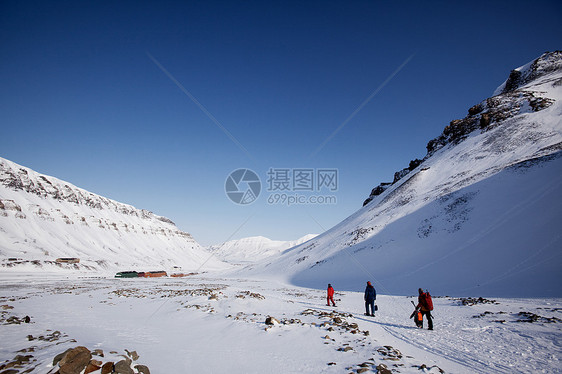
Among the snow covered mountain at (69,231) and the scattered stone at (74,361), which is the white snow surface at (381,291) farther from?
the snow covered mountain at (69,231)

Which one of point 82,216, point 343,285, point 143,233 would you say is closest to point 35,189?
point 82,216

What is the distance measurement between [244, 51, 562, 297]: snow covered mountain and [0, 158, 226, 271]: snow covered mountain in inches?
2498

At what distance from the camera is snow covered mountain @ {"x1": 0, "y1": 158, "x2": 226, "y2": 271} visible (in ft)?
226

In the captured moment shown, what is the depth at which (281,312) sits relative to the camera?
1388 centimetres

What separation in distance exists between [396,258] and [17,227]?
336 feet

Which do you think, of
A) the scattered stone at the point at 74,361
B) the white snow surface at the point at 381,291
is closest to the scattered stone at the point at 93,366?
the scattered stone at the point at 74,361

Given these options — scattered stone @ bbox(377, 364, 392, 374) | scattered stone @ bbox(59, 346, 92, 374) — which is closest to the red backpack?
scattered stone @ bbox(377, 364, 392, 374)

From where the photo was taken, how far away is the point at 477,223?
33.9m

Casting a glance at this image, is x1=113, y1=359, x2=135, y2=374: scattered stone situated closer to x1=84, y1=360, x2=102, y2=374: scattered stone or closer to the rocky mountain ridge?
x1=84, y1=360, x2=102, y2=374: scattered stone

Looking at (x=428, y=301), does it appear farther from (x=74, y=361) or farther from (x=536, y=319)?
(x=74, y=361)

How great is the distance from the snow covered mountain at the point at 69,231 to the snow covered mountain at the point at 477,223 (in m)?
63.4

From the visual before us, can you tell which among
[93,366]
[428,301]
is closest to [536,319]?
[428,301]

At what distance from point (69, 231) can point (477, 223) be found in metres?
118

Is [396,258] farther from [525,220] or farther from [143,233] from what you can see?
[143,233]
